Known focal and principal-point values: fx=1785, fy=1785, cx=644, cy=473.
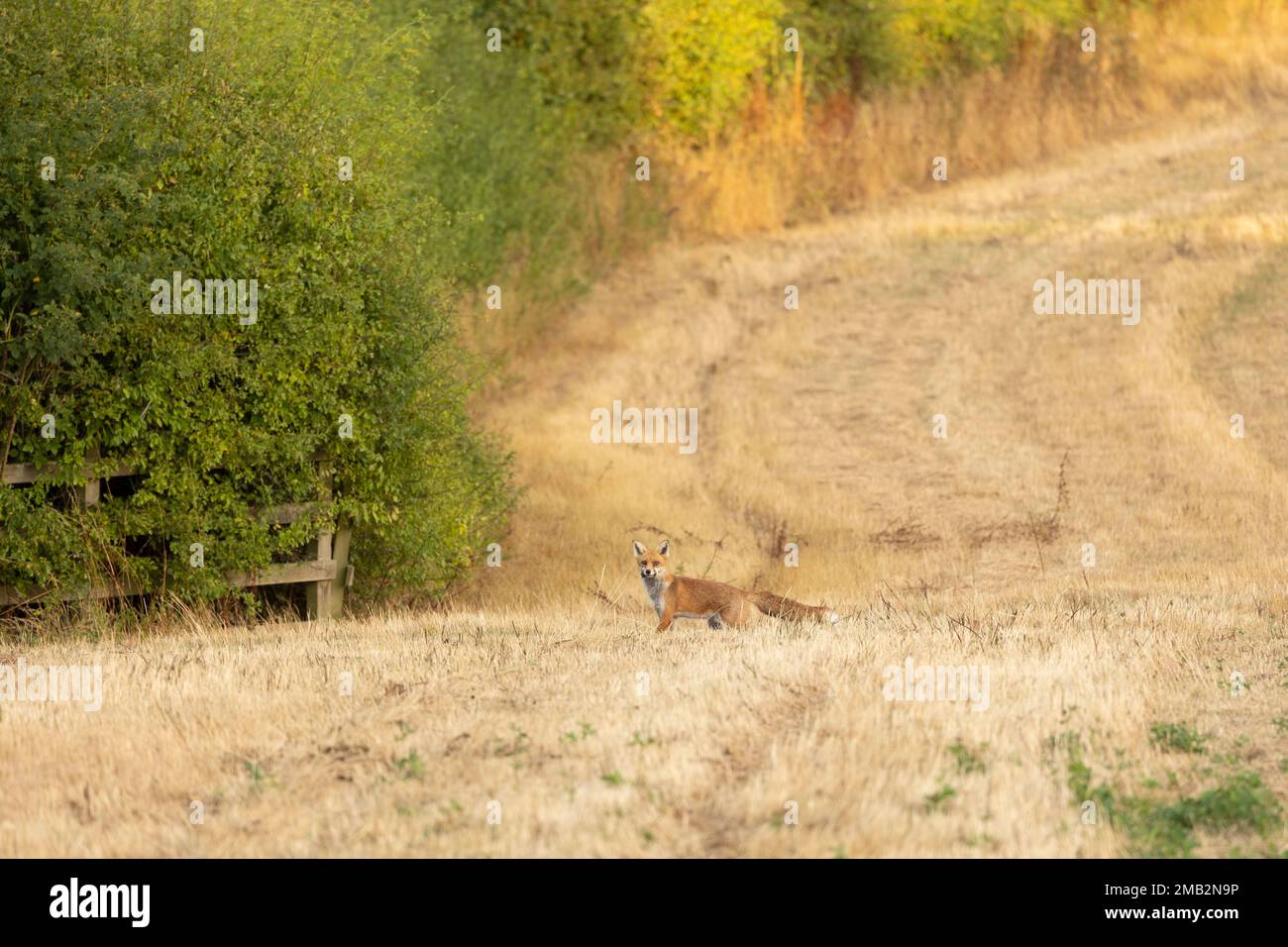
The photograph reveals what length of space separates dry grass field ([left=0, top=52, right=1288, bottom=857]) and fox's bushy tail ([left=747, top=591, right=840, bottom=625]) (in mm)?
423

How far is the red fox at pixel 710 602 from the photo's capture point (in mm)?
13195

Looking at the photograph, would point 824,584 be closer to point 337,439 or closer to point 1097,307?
point 337,439

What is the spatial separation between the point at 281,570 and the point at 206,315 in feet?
7.56

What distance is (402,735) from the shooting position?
9352 mm

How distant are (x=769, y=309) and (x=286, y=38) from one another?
1249 centimetres

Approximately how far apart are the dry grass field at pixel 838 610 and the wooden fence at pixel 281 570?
914mm

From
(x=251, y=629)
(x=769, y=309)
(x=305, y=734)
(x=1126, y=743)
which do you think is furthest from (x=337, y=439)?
(x=769, y=309)

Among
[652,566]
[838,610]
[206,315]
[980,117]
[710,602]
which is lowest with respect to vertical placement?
[838,610]

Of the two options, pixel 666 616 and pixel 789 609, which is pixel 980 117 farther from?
pixel 666 616

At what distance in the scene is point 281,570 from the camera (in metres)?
15.2

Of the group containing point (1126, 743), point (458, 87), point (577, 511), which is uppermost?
point (458, 87)

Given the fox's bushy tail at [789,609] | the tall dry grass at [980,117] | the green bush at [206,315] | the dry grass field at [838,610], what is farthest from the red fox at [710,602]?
the tall dry grass at [980,117]

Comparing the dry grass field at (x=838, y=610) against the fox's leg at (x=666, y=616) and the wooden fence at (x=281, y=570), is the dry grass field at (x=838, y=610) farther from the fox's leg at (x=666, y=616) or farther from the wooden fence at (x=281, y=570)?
the wooden fence at (x=281, y=570)

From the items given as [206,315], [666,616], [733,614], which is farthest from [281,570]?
[733,614]
